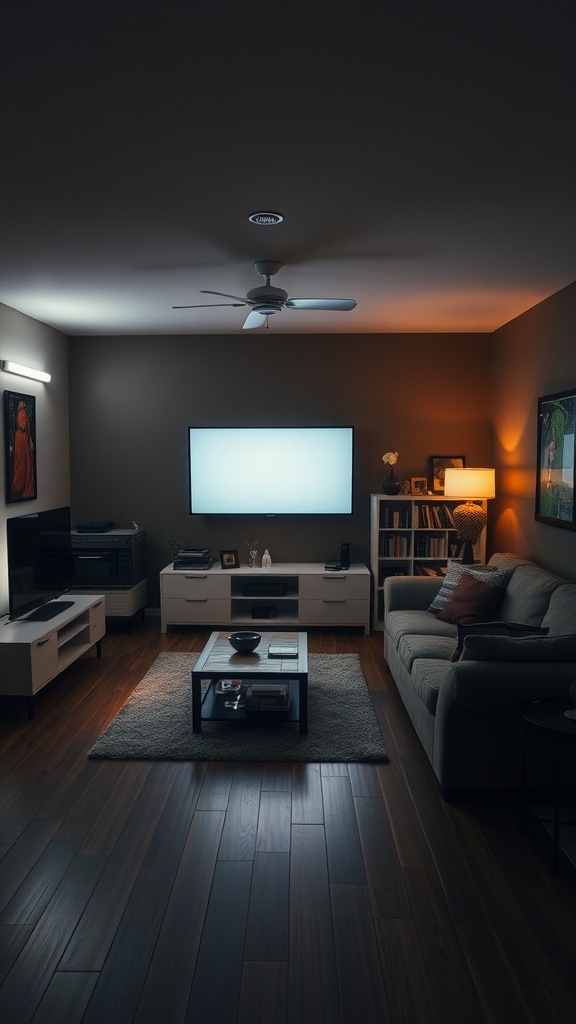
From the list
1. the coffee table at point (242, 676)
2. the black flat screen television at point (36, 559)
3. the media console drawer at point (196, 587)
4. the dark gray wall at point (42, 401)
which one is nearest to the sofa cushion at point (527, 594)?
the coffee table at point (242, 676)

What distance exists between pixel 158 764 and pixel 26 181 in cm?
269

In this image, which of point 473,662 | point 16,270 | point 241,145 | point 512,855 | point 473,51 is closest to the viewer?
point 473,51

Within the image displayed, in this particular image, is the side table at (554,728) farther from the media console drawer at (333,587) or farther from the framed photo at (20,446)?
the framed photo at (20,446)

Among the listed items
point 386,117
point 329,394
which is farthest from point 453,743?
point 329,394

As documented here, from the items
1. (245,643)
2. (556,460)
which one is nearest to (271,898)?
(245,643)

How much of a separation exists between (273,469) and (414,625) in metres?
2.32

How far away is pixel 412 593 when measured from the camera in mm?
4969

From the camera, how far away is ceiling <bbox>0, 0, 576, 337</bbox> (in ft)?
5.82

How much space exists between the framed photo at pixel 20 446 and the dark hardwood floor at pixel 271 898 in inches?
85.5

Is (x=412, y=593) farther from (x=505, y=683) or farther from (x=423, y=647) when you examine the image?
(x=505, y=683)

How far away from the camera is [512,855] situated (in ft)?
8.66

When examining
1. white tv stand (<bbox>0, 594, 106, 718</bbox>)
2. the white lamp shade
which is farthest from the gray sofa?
white tv stand (<bbox>0, 594, 106, 718</bbox>)

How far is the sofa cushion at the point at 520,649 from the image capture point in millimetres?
2951

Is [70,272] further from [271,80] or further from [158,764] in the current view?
[158,764]
